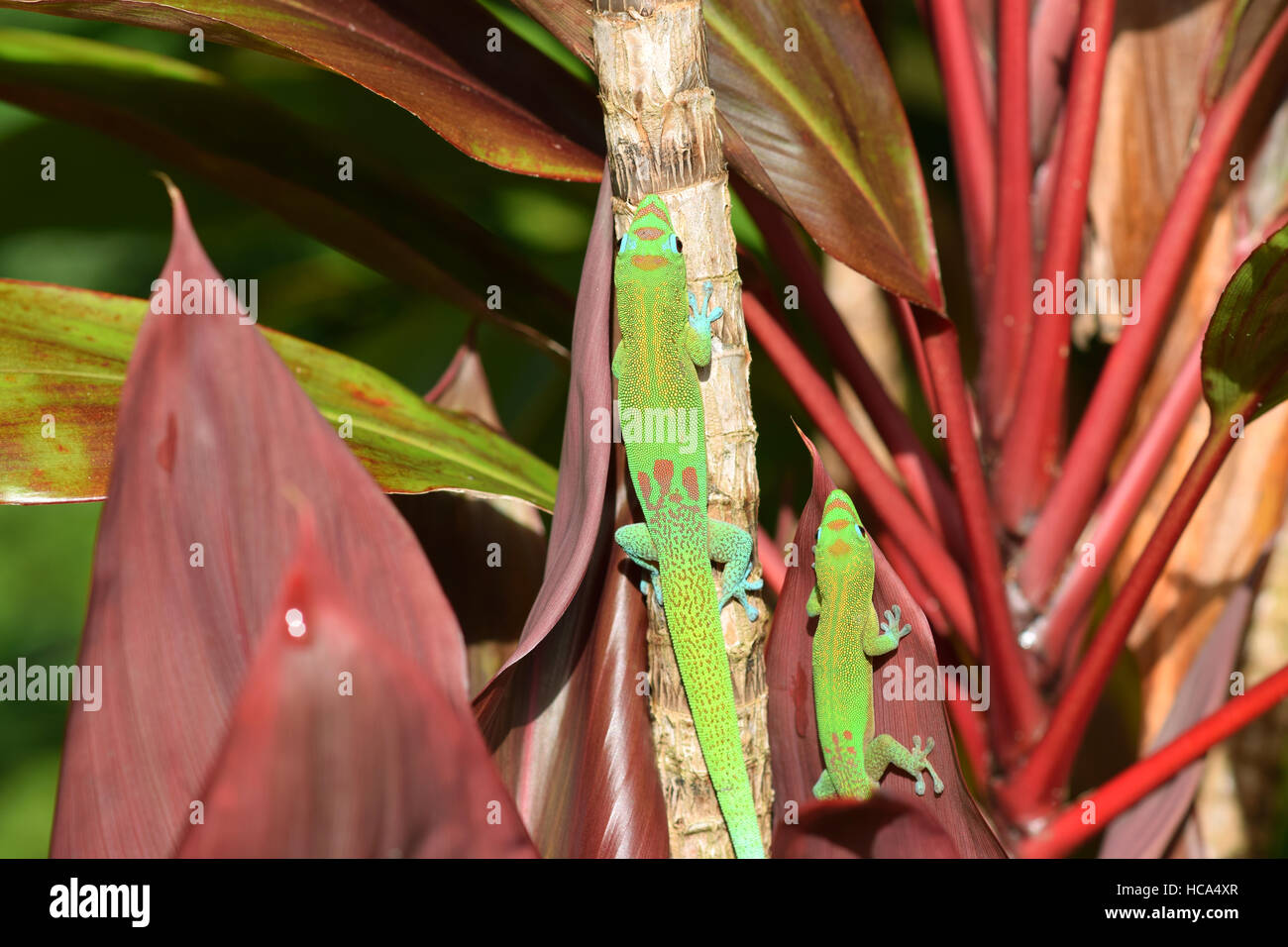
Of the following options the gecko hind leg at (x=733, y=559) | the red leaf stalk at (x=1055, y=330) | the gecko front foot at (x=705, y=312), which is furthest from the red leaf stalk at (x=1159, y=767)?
the gecko front foot at (x=705, y=312)

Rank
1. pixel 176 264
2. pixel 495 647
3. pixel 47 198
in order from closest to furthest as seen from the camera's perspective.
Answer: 1. pixel 176 264
2. pixel 495 647
3. pixel 47 198

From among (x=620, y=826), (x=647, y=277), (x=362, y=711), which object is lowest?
(x=620, y=826)

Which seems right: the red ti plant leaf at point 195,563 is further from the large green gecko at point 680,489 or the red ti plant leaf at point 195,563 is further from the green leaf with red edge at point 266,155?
the green leaf with red edge at point 266,155

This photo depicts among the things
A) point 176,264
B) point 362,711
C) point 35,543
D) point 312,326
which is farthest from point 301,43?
point 35,543

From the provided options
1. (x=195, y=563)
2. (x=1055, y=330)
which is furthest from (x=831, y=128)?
(x=195, y=563)

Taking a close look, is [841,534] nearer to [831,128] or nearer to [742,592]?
[742,592]

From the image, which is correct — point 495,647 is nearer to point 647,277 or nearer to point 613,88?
point 647,277
